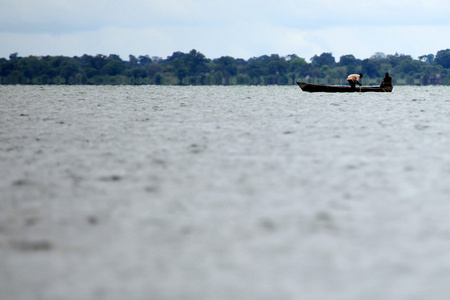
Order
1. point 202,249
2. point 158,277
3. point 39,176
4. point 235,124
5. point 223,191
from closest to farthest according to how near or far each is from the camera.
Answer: point 158,277
point 202,249
point 223,191
point 39,176
point 235,124

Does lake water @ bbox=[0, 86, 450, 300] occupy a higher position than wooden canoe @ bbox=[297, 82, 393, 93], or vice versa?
wooden canoe @ bbox=[297, 82, 393, 93]

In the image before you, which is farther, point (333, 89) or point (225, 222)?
point (333, 89)

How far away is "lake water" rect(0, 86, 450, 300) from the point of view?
7.53 m

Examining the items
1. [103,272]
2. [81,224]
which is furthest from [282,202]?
[103,272]

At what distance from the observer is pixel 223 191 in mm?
13227

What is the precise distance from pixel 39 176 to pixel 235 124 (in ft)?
57.4

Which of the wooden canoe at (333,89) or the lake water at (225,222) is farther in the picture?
the wooden canoe at (333,89)

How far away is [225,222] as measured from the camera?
34.3ft

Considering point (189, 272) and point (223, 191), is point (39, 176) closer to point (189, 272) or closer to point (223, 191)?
point (223, 191)

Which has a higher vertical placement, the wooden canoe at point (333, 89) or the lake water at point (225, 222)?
the wooden canoe at point (333, 89)

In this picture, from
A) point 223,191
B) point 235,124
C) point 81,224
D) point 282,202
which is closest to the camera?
point 81,224

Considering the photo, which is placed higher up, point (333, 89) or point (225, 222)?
point (333, 89)

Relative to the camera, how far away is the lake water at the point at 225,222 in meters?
7.53

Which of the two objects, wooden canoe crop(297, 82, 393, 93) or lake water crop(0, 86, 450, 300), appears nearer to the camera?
lake water crop(0, 86, 450, 300)
